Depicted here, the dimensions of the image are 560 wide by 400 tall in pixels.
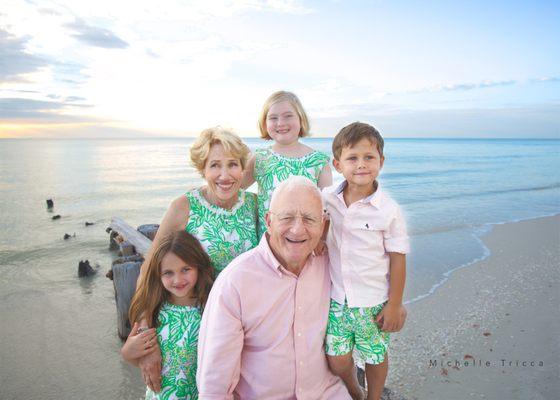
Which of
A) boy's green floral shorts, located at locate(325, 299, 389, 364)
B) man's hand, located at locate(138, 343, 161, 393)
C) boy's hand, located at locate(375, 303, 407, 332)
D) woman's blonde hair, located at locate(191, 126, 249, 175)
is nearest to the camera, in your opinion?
boy's green floral shorts, located at locate(325, 299, 389, 364)

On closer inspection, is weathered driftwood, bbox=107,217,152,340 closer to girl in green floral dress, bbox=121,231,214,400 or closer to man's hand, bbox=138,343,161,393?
girl in green floral dress, bbox=121,231,214,400

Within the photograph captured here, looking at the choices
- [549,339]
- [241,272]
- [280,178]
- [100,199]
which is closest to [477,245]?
[549,339]

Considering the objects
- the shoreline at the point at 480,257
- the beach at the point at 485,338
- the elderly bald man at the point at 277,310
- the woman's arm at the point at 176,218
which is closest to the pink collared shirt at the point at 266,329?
the elderly bald man at the point at 277,310

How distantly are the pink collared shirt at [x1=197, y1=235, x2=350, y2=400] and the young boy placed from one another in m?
0.24

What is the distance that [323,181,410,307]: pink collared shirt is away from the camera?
9.23ft

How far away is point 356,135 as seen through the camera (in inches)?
115

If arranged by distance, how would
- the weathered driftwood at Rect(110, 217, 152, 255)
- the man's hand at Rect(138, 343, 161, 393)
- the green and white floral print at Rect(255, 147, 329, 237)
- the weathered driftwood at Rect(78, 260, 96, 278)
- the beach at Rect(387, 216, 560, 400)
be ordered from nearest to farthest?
the man's hand at Rect(138, 343, 161, 393)
the green and white floral print at Rect(255, 147, 329, 237)
the beach at Rect(387, 216, 560, 400)
the weathered driftwood at Rect(110, 217, 152, 255)
the weathered driftwood at Rect(78, 260, 96, 278)

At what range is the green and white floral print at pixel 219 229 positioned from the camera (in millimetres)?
3342

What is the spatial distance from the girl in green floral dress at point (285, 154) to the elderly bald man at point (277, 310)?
1.46 meters

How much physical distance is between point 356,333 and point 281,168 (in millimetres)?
1902

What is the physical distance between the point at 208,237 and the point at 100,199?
18.9 metres

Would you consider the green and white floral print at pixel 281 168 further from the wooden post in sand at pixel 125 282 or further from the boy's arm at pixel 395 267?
the wooden post in sand at pixel 125 282

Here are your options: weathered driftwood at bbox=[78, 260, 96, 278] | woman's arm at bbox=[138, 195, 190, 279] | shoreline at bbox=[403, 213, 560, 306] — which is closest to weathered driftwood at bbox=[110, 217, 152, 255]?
weathered driftwood at bbox=[78, 260, 96, 278]

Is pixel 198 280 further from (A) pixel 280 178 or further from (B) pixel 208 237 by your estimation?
(A) pixel 280 178
